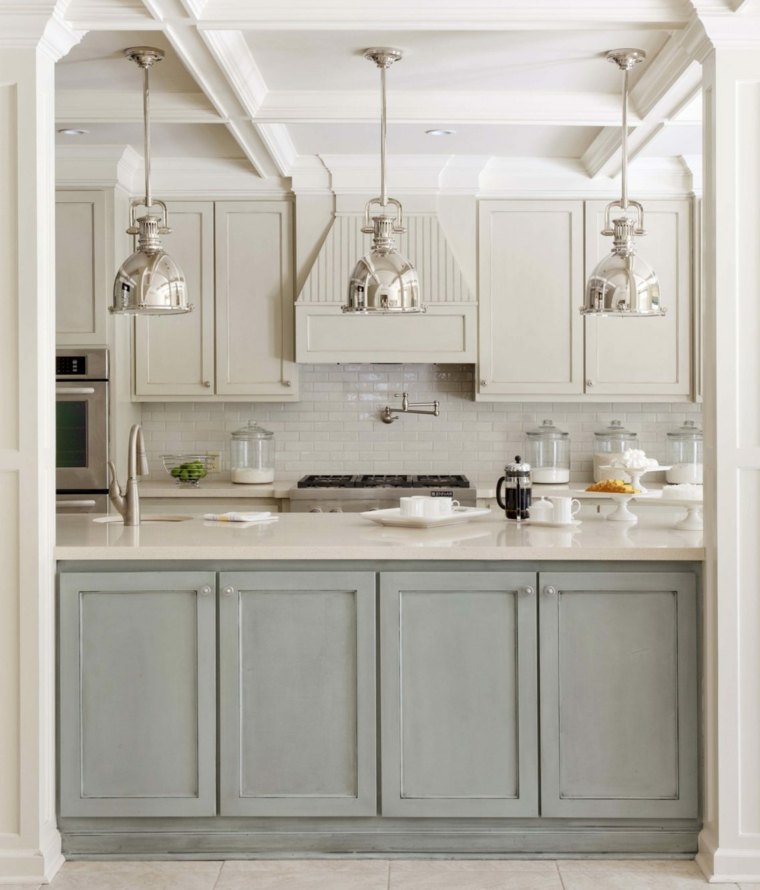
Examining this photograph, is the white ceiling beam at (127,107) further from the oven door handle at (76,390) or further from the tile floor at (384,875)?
the tile floor at (384,875)

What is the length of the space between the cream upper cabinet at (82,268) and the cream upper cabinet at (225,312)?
35cm

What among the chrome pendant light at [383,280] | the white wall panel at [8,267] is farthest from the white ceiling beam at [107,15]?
the chrome pendant light at [383,280]

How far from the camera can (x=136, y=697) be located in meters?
Result: 3.19

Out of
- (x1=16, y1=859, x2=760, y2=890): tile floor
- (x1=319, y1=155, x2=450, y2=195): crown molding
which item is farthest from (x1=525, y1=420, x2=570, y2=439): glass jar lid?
(x1=16, y1=859, x2=760, y2=890): tile floor

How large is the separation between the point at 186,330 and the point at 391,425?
4.18 ft

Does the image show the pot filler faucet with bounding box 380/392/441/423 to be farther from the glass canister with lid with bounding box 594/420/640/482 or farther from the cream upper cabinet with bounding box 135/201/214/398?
the cream upper cabinet with bounding box 135/201/214/398

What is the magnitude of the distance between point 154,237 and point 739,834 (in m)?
2.64

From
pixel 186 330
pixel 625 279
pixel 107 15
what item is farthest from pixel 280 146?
pixel 625 279

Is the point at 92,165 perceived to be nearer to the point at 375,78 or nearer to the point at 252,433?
the point at 252,433

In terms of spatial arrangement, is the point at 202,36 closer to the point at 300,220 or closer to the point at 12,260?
the point at 12,260

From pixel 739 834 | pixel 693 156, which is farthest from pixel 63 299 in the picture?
pixel 739 834

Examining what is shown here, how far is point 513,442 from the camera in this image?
19.9 feet

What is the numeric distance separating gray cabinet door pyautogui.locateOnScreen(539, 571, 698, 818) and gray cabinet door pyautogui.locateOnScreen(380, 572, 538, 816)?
0.07 meters

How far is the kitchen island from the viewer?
125 inches
